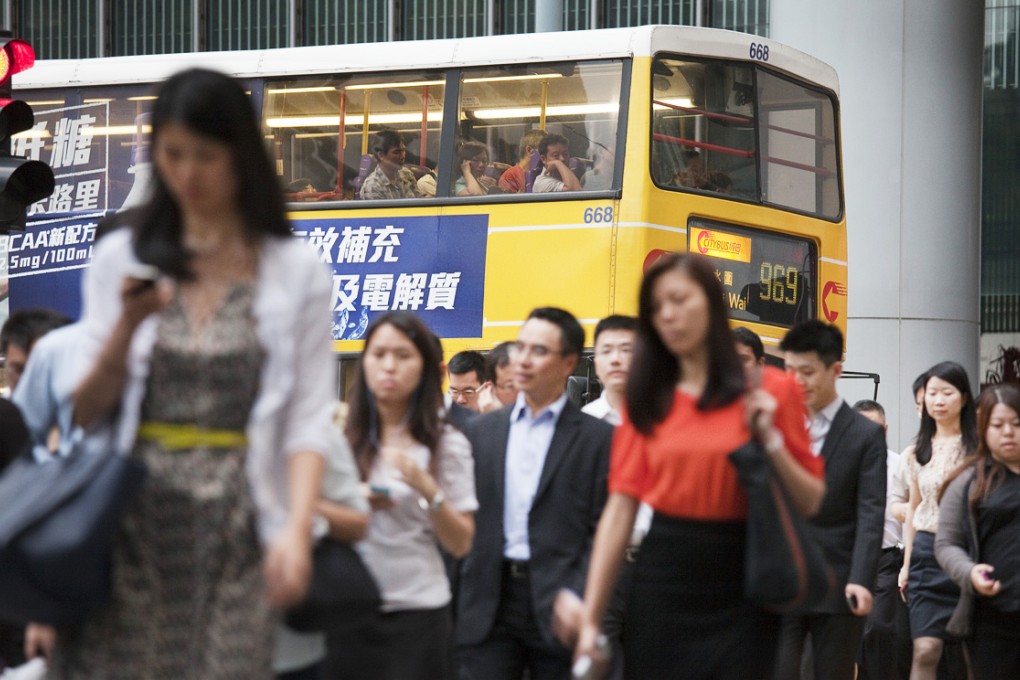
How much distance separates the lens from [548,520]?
5.72 meters

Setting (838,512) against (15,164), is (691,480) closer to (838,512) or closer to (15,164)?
(838,512)

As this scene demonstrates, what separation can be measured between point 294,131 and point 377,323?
362 inches

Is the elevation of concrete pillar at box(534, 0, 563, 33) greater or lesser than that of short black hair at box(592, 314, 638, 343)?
greater

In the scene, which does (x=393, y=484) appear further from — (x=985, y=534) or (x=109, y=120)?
(x=109, y=120)

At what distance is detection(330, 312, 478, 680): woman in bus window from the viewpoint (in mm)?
5047

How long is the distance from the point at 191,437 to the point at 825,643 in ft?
14.1

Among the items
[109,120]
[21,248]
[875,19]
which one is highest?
[875,19]

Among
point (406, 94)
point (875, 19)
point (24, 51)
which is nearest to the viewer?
point (24, 51)

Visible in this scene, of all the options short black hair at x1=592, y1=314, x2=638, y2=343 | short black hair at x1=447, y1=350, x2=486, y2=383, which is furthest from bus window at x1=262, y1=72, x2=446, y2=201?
short black hair at x1=592, y1=314, x2=638, y2=343

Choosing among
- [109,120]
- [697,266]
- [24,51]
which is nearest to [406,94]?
[109,120]

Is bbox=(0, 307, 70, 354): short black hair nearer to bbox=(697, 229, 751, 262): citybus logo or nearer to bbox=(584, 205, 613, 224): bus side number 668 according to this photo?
bbox=(584, 205, 613, 224): bus side number 668

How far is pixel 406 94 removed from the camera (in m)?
14.0

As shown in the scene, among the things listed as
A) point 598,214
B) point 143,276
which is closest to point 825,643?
point 143,276

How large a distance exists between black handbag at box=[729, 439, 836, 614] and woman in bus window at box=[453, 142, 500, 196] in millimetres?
9768
